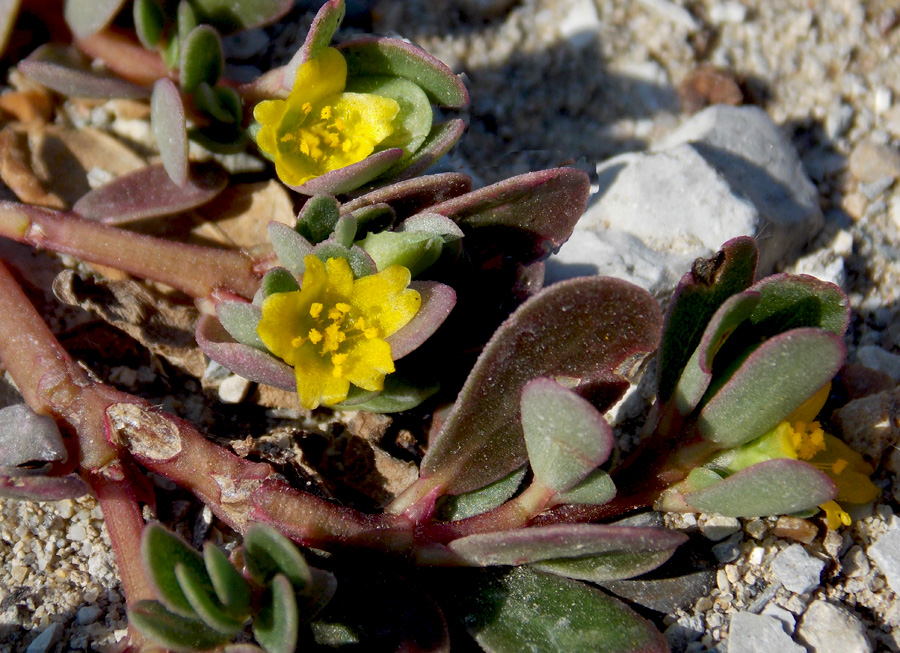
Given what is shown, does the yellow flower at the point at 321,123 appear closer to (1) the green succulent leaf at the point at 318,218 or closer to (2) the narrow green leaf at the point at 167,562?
(1) the green succulent leaf at the point at 318,218

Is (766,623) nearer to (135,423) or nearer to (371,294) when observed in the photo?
(371,294)

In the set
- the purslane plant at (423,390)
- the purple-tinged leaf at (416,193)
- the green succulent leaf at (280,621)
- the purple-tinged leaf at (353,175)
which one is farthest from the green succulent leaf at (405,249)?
the green succulent leaf at (280,621)

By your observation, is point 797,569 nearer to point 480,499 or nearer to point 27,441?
point 480,499

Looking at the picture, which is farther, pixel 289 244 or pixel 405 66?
pixel 405 66

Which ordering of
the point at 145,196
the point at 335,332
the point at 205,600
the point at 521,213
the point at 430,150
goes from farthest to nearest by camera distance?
the point at 145,196 < the point at 430,150 < the point at 521,213 < the point at 335,332 < the point at 205,600

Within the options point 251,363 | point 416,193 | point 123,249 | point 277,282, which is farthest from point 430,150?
point 123,249

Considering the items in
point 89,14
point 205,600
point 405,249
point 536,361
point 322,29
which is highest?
point 322,29

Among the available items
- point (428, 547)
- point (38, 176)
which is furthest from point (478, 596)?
point (38, 176)
